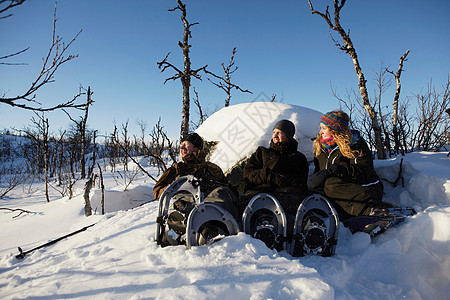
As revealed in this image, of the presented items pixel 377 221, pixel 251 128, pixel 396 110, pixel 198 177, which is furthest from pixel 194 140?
pixel 396 110

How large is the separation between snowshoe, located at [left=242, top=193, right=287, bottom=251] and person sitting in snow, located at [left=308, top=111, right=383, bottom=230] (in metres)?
0.84

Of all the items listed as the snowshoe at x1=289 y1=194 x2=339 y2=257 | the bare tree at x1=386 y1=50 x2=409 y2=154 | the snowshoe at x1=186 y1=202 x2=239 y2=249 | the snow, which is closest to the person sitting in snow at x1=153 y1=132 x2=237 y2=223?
the snowshoe at x1=186 y1=202 x2=239 y2=249

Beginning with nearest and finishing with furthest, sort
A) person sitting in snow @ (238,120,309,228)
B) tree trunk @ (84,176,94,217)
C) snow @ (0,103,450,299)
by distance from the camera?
snow @ (0,103,450,299)
person sitting in snow @ (238,120,309,228)
tree trunk @ (84,176,94,217)

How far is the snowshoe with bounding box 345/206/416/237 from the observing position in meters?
2.12

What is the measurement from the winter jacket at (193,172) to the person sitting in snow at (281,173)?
1.24 ft

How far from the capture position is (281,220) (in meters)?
1.96

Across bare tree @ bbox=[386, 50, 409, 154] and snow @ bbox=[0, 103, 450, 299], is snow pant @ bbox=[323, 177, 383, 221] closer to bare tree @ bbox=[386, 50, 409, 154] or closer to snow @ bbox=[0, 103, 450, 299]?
snow @ bbox=[0, 103, 450, 299]

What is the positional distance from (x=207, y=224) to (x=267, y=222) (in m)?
0.55

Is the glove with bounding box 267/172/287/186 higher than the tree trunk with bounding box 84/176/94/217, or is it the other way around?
the glove with bounding box 267/172/287/186

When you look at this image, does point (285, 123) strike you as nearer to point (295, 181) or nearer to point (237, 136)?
point (295, 181)

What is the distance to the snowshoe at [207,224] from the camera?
1796 mm

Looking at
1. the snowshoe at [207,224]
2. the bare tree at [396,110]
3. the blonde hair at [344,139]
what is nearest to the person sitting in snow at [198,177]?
the snowshoe at [207,224]

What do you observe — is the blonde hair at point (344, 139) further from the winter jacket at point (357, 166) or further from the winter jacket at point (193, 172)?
the winter jacket at point (193, 172)

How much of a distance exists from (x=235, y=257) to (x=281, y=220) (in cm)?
57
